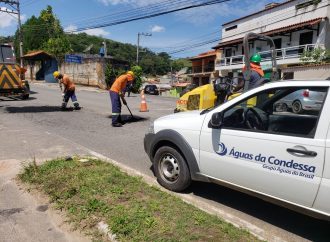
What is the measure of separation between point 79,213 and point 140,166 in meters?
2.21

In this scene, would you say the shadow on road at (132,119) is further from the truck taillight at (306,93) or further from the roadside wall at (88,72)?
the roadside wall at (88,72)

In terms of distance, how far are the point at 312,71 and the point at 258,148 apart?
17.5m

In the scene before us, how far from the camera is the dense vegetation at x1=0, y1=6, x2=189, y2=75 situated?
1836 inches

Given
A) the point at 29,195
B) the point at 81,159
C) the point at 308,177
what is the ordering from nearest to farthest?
the point at 308,177, the point at 29,195, the point at 81,159

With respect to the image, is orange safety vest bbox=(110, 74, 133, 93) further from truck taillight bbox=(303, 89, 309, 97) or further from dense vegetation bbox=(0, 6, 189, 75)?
dense vegetation bbox=(0, 6, 189, 75)

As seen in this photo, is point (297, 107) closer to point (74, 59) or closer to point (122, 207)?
point (122, 207)

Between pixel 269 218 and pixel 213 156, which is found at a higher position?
pixel 213 156

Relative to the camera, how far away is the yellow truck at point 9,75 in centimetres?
1517

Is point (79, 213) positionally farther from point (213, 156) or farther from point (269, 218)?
point (269, 218)

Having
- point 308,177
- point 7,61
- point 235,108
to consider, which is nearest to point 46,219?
point 235,108

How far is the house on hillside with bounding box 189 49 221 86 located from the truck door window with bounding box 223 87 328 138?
46343 millimetres

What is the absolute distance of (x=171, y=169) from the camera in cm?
487

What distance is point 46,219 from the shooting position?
3.99m

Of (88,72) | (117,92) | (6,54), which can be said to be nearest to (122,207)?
(117,92)
